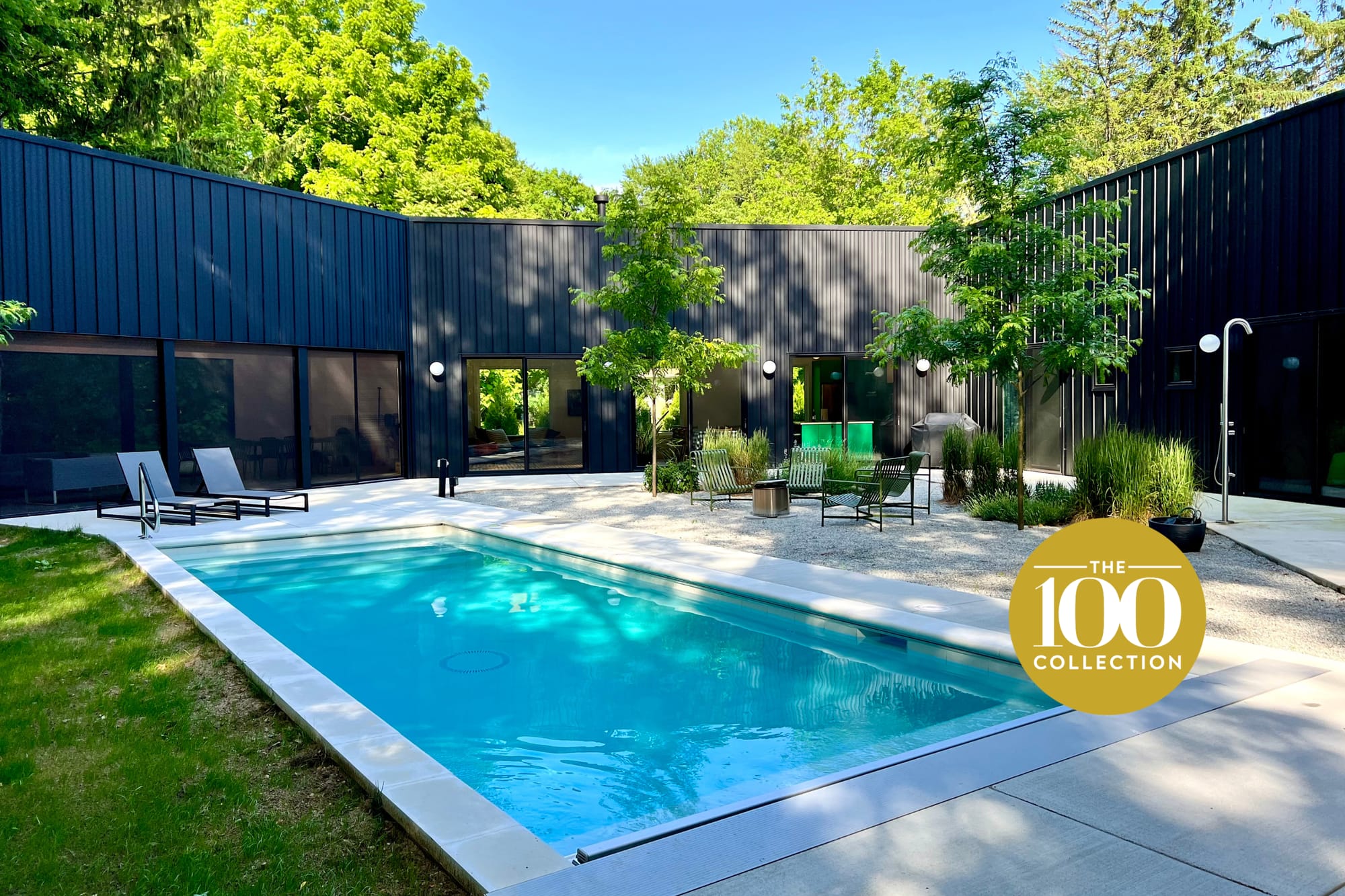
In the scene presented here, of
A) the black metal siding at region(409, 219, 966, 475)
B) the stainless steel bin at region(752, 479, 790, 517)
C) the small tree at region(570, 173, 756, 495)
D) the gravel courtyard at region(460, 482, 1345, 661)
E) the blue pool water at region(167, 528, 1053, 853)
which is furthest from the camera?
the black metal siding at region(409, 219, 966, 475)

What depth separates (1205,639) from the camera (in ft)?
17.1

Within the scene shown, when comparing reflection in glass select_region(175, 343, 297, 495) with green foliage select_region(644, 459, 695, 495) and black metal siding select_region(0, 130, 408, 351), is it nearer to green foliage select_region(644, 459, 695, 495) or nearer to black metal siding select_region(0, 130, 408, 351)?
black metal siding select_region(0, 130, 408, 351)

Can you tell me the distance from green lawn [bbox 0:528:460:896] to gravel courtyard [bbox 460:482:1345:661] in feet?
Answer: 16.2

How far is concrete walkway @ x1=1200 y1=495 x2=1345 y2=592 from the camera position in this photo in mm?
7320

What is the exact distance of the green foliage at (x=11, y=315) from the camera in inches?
311

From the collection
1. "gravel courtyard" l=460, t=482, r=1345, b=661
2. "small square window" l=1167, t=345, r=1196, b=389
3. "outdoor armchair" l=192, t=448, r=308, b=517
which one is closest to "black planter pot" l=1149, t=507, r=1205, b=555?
"gravel courtyard" l=460, t=482, r=1345, b=661

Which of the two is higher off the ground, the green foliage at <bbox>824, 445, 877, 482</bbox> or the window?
the window

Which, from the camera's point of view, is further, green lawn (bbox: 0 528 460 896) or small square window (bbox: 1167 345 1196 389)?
small square window (bbox: 1167 345 1196 389)

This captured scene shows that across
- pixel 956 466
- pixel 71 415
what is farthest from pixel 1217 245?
pixel 71 415

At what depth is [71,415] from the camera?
1168 cm

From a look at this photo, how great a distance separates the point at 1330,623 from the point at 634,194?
10.5m

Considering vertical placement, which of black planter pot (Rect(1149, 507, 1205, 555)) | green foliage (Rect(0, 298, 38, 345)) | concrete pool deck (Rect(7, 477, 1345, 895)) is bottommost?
concrete pool deck (Rect(7, 477, 1345, 895))

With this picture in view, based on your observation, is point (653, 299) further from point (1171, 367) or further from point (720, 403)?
point (1171, 367)

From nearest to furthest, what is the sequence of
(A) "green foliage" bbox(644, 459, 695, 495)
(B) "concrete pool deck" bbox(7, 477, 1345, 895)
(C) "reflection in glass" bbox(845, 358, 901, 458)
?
(B) "concrete pool deck" bbox(7, 477, 1345, 895), (A) "green foliage" bbox(644, 459, 695, 495), (C) "reflection in glass" bbox(845, 358, 901, 458)
